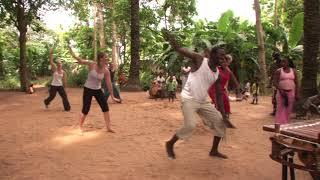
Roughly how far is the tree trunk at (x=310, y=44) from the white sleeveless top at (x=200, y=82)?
5191 mm

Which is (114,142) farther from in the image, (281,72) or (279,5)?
(279,5)

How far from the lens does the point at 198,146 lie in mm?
8086

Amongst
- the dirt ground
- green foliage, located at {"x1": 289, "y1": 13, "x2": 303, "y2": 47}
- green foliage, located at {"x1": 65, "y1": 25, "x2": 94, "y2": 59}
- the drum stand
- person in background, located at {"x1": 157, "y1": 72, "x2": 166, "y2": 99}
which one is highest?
green foliage, located at {"x1": 65, "y1": 25, "x2": 94, "y2": 59}

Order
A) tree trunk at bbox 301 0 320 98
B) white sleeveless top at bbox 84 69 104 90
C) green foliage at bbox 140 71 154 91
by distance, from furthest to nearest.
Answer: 1. green foliage at bbox 140 71 154 91
2. tree trunk at bbox 301 0 320 98
3. white sleeveless top at bbox 84 69 104 90

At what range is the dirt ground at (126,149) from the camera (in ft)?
21.3

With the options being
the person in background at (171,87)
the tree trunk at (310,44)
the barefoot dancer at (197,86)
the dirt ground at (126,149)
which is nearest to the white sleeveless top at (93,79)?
the dirt ground at (126,149)

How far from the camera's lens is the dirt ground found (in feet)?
21.3

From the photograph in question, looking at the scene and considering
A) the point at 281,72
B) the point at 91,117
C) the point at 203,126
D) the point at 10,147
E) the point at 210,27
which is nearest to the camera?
the point at 10,147

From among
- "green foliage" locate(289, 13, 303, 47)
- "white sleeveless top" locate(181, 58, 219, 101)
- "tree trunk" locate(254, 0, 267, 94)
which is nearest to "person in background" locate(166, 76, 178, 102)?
"tree trunk" locate(254, 0, 267, 94)

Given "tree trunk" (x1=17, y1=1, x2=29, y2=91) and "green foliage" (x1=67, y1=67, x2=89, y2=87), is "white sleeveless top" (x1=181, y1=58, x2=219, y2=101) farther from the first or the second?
"green foliage" (x1=67, y1=67, x2=89, y2=87)

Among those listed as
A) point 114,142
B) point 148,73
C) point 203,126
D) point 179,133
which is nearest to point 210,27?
point 148,73

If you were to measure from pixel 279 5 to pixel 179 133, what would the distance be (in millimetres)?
22794

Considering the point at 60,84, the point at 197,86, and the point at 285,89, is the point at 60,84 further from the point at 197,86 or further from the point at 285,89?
the point at 197,86

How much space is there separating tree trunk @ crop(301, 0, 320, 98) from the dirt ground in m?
1.30
